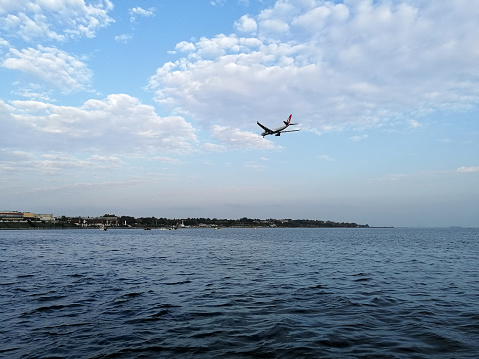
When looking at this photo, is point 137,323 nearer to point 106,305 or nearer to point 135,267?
point 106,305

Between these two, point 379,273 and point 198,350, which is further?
point 379,273

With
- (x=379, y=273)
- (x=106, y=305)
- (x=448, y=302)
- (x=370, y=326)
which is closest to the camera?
(x=370, y=326)

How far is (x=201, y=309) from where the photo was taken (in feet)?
63.8

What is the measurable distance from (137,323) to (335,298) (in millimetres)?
13231

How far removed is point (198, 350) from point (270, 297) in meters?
10.6

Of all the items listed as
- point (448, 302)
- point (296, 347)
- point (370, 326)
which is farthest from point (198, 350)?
point (448, 302)

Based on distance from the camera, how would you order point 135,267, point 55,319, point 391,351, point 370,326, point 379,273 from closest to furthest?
point 391,351 < point 370,326 < point 55,319 < point 379,273 < point 135,267

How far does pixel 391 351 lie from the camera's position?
1287 centimetres

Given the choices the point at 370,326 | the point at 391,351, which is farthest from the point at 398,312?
the point at 391,351

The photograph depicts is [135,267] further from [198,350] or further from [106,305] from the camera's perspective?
[198,350]

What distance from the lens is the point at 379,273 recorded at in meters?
35.6

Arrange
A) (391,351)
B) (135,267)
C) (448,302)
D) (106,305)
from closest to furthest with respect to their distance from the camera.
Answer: (391,351) → (106,305) → (448,302) → (135,267)

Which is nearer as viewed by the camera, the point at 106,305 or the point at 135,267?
the point at 106,305

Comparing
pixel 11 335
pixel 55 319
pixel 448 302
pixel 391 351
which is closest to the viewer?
pixel 391 351
